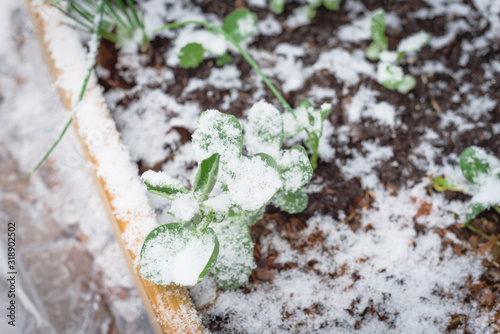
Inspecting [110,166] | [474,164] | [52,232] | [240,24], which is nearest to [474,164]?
[474,164]

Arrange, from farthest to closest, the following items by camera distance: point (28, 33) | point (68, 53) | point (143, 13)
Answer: point (28, 33)
point (143, 13)
point (68, 53)

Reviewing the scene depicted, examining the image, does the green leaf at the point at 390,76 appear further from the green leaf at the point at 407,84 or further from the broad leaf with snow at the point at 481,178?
the broad leaf with snow at the point at 481,178

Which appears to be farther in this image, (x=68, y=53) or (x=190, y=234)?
(x=68, y=53)

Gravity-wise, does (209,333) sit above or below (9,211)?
below

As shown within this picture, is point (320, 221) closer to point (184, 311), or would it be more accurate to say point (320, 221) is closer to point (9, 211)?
point (184, 311)

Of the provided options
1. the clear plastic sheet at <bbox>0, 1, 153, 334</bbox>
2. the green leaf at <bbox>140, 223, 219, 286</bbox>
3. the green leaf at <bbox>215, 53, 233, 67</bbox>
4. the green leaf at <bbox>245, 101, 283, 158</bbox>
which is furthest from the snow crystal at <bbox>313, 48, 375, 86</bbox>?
the clear plastic sheet at <bbox>0, 1, 153, 334</bbox>

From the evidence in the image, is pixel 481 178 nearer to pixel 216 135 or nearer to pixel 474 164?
pixel 474 164

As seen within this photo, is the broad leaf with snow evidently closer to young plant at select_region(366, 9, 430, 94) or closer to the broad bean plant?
young plant at select_region(366, 9, 430, 94)

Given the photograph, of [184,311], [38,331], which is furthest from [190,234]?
[38,331]
